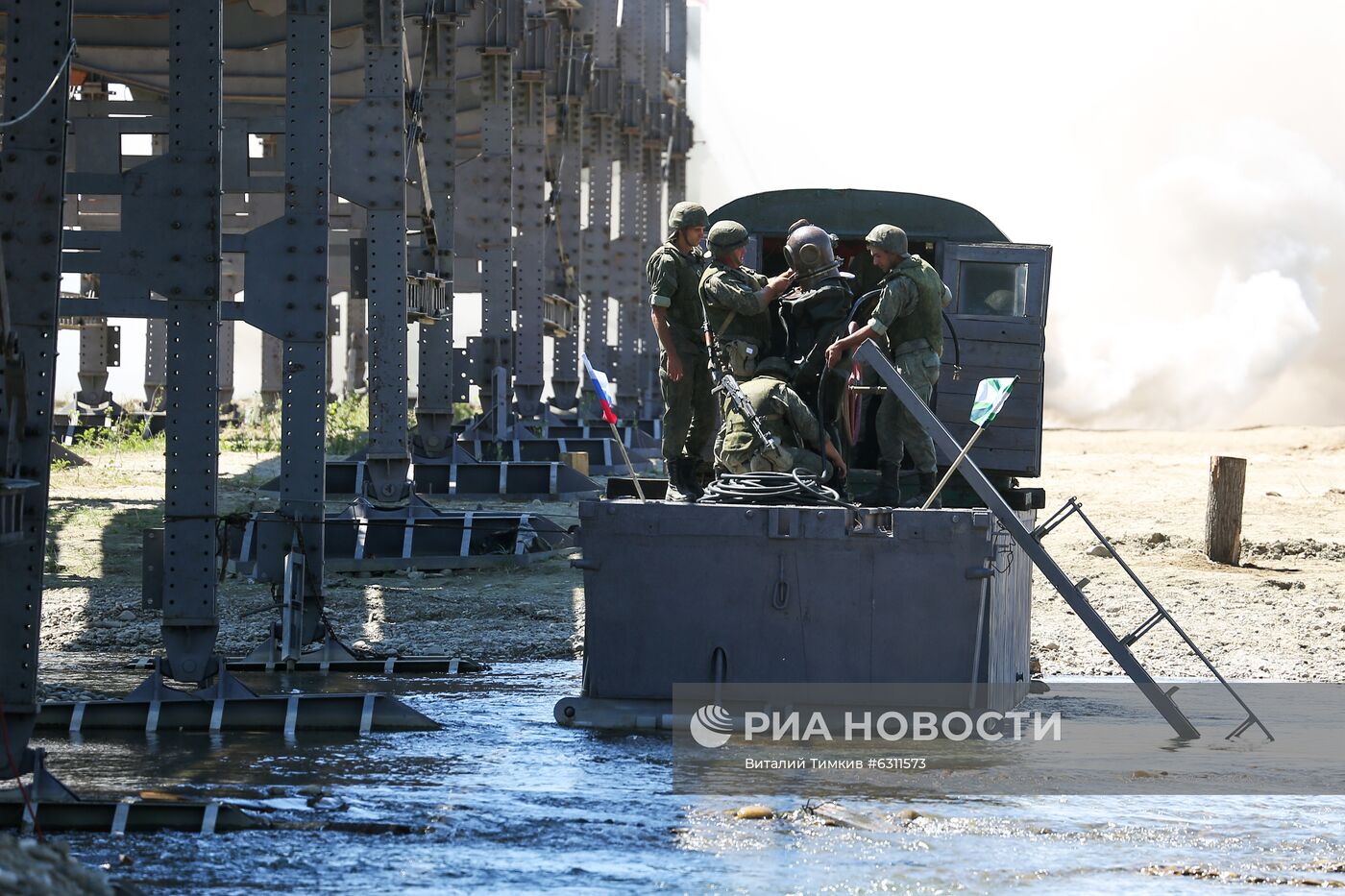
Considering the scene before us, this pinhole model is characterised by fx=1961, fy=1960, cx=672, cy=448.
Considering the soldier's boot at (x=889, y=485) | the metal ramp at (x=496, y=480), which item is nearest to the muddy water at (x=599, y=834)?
the soldier's boot at (x=889, y=485)

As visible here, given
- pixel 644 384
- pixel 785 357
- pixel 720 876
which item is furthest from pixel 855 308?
pixel 644 384

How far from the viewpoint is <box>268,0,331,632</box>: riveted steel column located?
11.9 meters

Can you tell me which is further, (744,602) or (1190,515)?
(1190,515)

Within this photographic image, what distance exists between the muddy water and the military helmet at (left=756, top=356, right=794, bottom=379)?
8.46ft

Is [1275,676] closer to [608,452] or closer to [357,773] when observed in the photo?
[357,773]

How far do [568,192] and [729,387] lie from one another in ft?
86.1

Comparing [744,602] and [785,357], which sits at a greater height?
[785,357]

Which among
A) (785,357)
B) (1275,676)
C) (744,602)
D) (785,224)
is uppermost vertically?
(785,224)

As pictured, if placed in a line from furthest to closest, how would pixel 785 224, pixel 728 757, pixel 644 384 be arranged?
1. pixel 644 384
2. pixel 785 224
3. pixel 728 757

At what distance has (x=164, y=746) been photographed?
9539 mm

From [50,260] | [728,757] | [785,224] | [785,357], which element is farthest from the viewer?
[785,224]

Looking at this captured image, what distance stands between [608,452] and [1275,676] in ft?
53.1

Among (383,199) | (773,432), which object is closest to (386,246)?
(383,199)

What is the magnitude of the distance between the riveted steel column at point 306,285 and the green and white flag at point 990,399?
408cm
